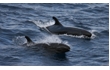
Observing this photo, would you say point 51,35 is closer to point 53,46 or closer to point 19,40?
point 19,40

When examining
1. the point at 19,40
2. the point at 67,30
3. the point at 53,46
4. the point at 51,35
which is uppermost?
the point at 67,30

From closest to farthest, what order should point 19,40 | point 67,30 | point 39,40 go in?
point 19,40
point 39,40
point 67,30

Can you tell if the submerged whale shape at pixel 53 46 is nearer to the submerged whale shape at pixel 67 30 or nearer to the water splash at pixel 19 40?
the water splash at pixel 19 40

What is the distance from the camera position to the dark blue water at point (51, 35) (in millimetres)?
14027

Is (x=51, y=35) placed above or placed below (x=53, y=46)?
above

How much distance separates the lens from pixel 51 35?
15.8 m

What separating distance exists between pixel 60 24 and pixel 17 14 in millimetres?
1627

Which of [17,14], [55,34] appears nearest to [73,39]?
[55,34]

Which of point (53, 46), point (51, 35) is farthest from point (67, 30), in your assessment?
point (53, 46)

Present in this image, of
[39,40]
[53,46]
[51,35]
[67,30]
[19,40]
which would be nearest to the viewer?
[53,46]

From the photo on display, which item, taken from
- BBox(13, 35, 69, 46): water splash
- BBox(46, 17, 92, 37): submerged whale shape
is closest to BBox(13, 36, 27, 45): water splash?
BBox(13, 35, 69, 46): water splash

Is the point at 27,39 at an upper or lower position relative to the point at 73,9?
lower
